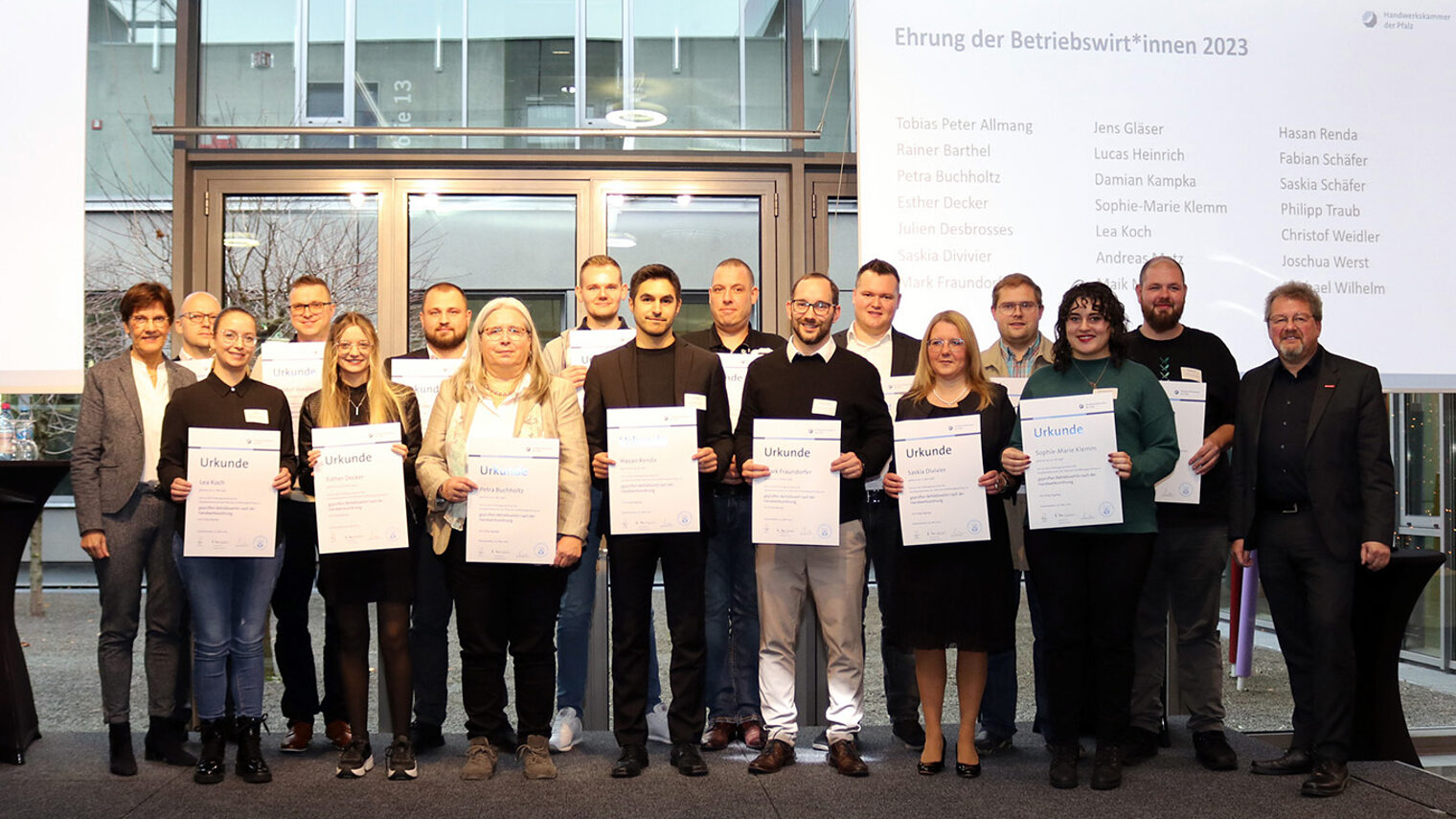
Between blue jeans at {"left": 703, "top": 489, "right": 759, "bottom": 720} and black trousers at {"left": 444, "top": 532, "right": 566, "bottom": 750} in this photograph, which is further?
blue jeans at {"left": 703, "top": 489, "right": 759, "bottom": 720}

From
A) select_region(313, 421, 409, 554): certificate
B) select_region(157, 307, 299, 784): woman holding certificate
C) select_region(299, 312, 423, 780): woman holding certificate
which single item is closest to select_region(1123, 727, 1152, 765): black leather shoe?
select_region(299, 312, 423, 780): woman holding certificate

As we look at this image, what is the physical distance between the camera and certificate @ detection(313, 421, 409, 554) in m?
3.55

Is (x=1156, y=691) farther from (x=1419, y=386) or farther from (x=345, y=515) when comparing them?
(x=345, y=515)

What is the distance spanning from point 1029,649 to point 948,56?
2.93 m

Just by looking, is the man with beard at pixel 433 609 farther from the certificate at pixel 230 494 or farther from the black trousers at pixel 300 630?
the certificate at pixel 230 494

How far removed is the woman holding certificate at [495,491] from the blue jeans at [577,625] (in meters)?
0.38

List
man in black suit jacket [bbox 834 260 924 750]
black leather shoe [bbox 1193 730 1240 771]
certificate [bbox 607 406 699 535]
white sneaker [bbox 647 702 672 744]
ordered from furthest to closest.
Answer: white sneaker [bbox 647 702 672 744] < man in black suit jacket [bbox 834 260 924 750] < black leather shoe [bbox 1193 730 1240 771] < certificate [bbox 607 406 699 535]

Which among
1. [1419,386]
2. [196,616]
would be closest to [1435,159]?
[1419,386]

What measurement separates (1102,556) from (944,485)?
0.55m

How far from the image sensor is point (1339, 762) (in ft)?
11.9

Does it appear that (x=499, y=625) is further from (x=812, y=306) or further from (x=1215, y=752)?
(x=1215, y=752)

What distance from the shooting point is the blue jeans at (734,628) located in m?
4.11

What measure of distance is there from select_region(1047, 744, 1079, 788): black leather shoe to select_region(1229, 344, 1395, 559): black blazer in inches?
41.7

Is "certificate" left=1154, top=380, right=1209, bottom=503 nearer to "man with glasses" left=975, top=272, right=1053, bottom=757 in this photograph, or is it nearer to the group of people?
the group of people
